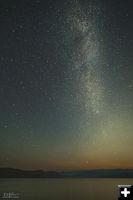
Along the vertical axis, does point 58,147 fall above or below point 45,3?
below

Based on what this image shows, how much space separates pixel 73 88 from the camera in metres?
7.86

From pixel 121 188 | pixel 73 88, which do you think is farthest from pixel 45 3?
pixel 121 188

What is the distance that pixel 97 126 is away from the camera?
826cm

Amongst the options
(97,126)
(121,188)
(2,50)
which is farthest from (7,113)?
(121,188)

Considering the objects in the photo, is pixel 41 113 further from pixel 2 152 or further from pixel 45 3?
pixel 45 3

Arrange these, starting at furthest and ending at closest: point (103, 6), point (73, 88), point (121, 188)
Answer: point (73, 88) < point (103, 6) < point (121, 188)

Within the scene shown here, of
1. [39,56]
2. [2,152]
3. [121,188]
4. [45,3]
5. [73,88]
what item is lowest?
[121,188]

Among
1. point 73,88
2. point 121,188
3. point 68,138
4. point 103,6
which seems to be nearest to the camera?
point 121,188

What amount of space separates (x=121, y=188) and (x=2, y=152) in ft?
15.9

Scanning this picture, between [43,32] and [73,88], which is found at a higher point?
[43,32]

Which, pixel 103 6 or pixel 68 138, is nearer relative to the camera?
pixel 103 6

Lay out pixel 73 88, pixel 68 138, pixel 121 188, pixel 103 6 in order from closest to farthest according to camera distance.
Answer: pixel 121 188
pixel 103 6
pixel 73 88
pixel 68 138

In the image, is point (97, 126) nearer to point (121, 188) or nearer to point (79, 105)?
point (79, 105)

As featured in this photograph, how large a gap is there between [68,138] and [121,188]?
4377 millimetres
